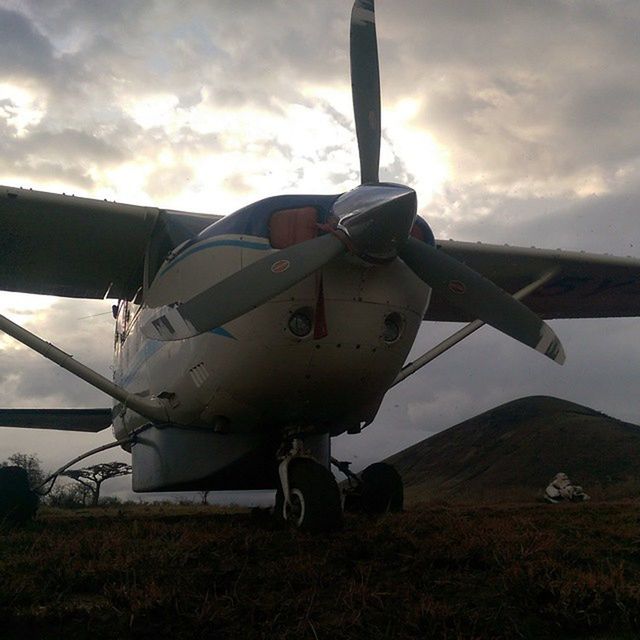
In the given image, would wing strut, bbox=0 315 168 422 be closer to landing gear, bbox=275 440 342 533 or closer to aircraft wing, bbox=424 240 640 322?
landing gear, bbox=275 440 342 533

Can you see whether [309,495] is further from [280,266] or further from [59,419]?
[59,419]

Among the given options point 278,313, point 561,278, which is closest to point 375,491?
point 278,313

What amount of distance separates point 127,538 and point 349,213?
311 centimetres

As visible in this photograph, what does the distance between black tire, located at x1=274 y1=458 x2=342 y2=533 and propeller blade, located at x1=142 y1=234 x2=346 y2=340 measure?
4.98 feet

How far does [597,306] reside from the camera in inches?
458

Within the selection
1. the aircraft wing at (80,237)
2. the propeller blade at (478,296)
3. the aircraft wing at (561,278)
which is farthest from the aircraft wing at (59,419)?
the propeller blade at (478,296)

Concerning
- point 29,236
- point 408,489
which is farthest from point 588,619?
point 408,489

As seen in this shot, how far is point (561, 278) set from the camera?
10414 millimetres

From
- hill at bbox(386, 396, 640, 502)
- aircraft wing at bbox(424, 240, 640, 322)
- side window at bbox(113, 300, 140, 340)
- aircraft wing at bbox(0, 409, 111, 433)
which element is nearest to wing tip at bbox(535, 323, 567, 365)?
aircraft wing at bbox(424, 240, 640, 322)

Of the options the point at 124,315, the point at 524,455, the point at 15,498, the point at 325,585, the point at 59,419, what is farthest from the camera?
the point at 524,455

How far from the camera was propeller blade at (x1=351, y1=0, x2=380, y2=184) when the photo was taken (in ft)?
20.1

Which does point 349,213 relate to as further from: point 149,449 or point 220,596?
point 149,449

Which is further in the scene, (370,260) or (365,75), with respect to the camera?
(365,75)

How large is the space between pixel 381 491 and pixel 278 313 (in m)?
3.24
